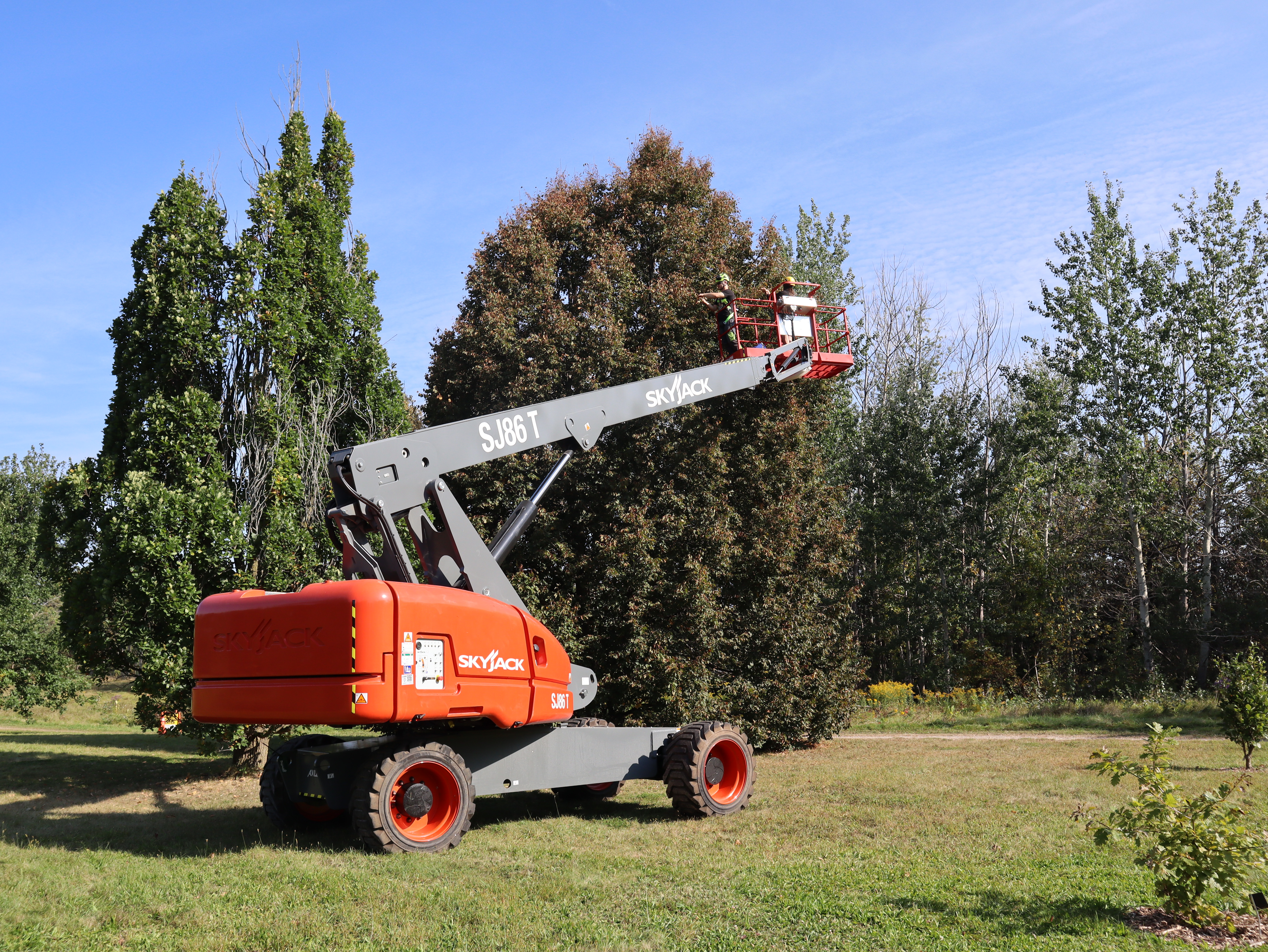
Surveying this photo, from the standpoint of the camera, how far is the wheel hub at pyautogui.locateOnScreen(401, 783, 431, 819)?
9055 mm

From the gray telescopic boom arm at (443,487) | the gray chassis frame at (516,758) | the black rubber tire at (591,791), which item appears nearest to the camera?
the gray telescopic boom arm at (443,487)

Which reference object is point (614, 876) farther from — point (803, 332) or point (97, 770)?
point (97, 770)

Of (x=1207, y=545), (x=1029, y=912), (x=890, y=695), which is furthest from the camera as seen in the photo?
(x=1207, y=545)

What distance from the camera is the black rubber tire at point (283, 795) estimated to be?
10.1 meters

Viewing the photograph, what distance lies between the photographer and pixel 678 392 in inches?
505

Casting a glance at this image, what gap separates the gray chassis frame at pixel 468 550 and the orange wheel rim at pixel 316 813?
529 mm

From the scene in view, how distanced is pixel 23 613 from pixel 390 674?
23038 mm

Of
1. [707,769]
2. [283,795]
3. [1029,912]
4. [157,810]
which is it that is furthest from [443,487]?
[157,810]

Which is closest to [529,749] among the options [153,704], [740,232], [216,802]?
[216,802]

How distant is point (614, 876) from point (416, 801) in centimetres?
228

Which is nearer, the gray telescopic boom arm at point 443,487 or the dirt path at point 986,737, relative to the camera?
the gray telescopic boom arm at point 443,487

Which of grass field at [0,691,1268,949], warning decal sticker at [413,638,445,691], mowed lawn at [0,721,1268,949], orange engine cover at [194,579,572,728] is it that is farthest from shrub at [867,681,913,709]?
warning decal sticker at [413,638,445,691]

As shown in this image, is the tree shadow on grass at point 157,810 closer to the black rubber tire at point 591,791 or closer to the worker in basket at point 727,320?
the black rubber tire at point 591,791

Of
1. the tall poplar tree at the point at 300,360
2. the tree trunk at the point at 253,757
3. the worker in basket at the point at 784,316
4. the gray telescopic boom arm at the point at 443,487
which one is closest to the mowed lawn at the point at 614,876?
the tree trunk at the point at 253,757
